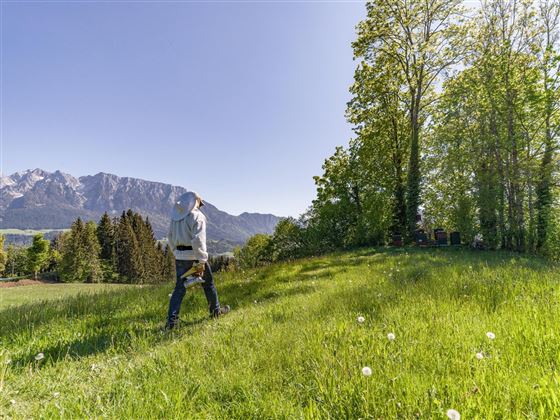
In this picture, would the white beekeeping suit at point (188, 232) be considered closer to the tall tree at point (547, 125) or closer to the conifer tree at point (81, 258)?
the tall tree at point (547, 125)

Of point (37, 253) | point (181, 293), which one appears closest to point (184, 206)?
point (181, 293)

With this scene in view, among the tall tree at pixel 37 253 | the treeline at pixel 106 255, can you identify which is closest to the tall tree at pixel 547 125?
the treeline at pixel 106 255

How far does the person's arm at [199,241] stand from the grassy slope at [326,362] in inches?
51.1

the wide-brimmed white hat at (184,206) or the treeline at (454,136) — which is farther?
the treeline at (454,136)

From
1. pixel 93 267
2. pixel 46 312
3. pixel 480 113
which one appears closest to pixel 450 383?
pixel 46 312

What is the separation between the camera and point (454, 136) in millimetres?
17062

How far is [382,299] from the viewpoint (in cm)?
401

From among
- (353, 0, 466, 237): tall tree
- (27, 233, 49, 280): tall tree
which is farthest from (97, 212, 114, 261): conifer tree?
(353, 0, 466, 237): tall tree

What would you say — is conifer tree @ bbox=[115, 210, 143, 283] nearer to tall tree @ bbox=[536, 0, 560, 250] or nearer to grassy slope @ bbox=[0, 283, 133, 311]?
grassy slope @ bbox=[0, 283, 133, 311]

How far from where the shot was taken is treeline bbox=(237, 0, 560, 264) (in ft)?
47.5

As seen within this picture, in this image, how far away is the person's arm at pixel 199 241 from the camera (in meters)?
5.05

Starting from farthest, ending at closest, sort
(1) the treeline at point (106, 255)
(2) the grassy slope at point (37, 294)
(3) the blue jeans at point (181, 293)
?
(1) the treeline at point (106, 255)
(2) the grassy slope at point (37, 294)
(3) the blue jeans at point (181, 293)

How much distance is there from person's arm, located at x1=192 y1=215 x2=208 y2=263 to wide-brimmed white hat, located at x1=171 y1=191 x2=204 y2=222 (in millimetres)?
255

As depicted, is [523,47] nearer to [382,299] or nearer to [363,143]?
[363,143]
